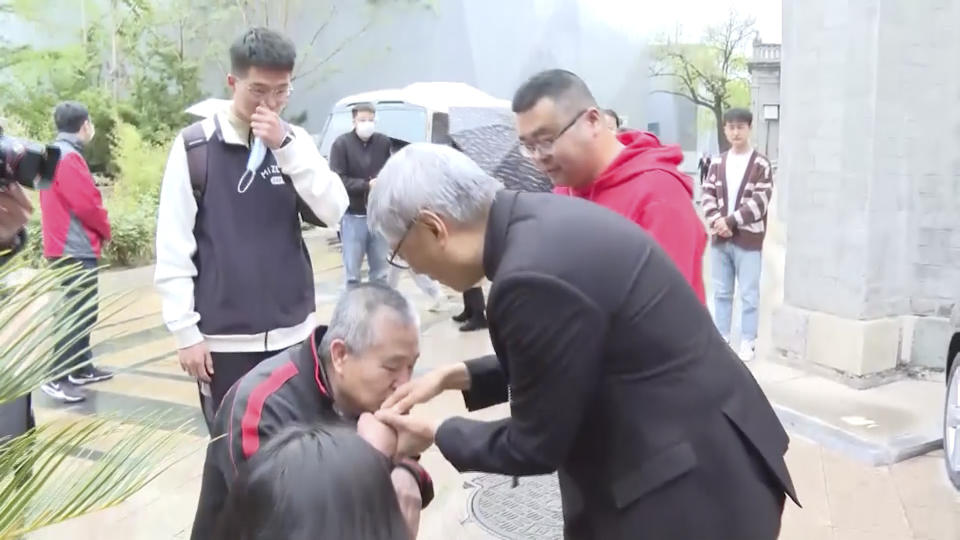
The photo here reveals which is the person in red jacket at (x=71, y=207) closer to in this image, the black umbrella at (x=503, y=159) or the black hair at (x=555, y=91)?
the black umbrella at (x=503, y=159)

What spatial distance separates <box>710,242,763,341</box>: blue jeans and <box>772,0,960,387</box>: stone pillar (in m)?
0.34

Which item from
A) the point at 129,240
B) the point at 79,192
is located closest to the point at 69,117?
the point at 79,192

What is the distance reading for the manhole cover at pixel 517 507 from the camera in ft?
12.6

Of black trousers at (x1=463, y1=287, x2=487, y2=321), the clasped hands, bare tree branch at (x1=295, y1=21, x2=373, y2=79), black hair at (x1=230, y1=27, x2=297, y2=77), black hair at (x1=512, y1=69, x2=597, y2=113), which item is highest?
bare tree branch at (x1=295, y1=21, x2=373, y2=79)

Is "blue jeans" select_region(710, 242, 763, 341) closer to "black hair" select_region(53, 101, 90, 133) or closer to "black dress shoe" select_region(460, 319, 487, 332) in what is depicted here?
"black dress shoe" select_region(460, 319, 487, 332)

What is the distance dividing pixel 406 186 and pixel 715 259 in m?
4.95

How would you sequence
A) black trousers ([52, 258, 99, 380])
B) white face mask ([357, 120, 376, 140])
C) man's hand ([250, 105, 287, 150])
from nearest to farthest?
black trousers ([52, 258, 99, 380]) < man's hand ([250, 105, 287, 150]) < white face mask ([357, 120, 376, 140])

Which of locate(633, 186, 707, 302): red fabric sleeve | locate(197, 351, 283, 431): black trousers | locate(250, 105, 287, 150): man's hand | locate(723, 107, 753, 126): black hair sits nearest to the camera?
locate(633, 186, 707, 302): red fabric sleeve

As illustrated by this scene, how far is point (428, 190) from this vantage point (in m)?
1.69

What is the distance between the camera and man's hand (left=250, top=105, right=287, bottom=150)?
2783mm

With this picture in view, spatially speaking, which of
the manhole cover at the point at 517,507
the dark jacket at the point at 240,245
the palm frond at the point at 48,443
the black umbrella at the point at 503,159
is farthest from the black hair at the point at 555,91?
the manhole cover at the point at 517,507

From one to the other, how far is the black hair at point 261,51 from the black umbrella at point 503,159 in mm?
674

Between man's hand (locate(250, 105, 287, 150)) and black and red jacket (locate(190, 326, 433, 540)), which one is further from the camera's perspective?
man's hand (locate(250, 105, 287, 150))

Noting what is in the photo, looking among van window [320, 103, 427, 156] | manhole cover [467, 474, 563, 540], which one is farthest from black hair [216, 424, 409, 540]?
van window [320, 103, 427, 156]
